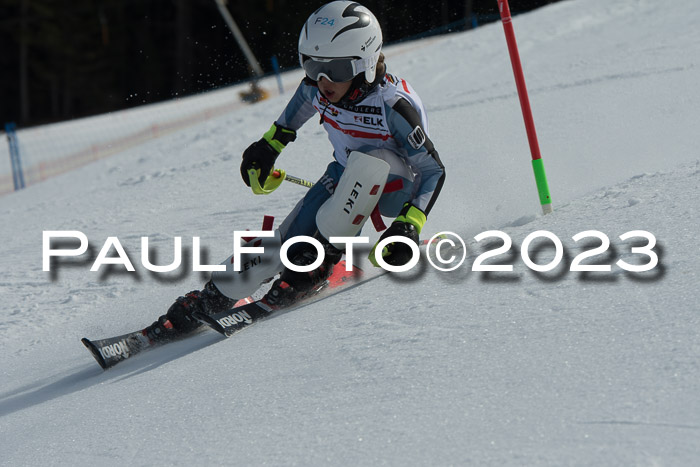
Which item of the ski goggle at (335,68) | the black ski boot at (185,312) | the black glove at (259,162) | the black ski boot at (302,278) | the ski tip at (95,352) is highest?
the ski goggle at (335,68)

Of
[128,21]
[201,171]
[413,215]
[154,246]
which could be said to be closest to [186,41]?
[128,21]

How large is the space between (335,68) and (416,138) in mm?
498

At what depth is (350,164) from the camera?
3.84m

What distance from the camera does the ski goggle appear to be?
3861 mm

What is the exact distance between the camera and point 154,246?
20.1 feet

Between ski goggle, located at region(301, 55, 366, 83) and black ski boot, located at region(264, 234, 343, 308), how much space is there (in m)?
0.76

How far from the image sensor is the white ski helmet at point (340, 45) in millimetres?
3844

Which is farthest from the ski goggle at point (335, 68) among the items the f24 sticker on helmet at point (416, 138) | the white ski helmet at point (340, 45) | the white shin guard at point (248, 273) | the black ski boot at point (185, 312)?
the black ski boot at point (185, 312)

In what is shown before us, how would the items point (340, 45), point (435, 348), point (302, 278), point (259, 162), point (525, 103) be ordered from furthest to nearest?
point (525, 103)
point (259, 162)
point (302, 278)
point (340, 45)
point (435, 348)

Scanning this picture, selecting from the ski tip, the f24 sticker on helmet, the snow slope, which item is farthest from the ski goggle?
the ski tip

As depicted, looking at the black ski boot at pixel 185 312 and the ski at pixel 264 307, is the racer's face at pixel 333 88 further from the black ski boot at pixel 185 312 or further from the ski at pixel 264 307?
the black ski boot at pixel 185 312

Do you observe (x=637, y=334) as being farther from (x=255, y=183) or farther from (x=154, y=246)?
(x=154, y=246)

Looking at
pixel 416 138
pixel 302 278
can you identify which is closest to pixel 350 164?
pixel 416 138

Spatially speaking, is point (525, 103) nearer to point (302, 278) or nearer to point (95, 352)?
point (302, 278)
